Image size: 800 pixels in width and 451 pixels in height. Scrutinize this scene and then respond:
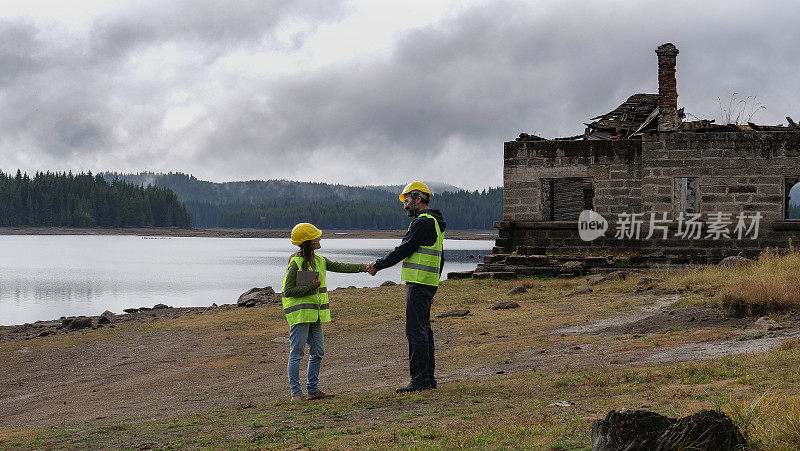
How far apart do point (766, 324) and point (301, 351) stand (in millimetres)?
6595

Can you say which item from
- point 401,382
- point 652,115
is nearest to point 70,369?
point 401,382

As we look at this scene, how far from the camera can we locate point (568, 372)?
31.3 ft

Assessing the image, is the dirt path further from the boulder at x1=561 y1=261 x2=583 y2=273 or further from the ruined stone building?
the ruined stone building

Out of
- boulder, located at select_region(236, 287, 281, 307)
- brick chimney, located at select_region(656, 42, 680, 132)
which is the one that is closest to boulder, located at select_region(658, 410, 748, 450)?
boulder, located at select_region(236, 287, 281, 307)

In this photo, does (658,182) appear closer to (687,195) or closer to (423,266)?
(687,195)

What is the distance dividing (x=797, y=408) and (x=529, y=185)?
21.0 m

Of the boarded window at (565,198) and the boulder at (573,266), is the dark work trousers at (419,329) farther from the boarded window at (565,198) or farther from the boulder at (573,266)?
the boarded window at (565,198)

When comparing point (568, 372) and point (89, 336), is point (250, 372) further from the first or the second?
point (89, 336)

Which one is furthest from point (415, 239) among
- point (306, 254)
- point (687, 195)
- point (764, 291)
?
point (687, 195)

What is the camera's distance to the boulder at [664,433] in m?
4.81

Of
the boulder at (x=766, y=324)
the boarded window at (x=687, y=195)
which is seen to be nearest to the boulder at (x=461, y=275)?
the boarded window at (x=687, y=195)

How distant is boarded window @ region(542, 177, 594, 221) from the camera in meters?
26.3

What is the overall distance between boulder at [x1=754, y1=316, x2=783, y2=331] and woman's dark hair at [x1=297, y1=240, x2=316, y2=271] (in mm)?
6414

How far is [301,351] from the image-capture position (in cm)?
893
